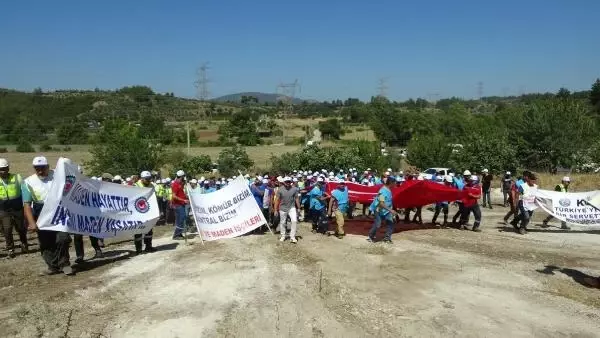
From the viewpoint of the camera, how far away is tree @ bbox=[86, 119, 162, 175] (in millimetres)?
30141

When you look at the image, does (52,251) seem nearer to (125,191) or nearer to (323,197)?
(125,191)

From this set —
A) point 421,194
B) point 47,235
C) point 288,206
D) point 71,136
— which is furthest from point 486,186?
point 71,136

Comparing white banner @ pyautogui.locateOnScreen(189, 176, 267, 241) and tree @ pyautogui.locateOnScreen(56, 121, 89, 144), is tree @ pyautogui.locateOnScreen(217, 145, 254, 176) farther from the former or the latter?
tree @ pyautogui.locateOnScreen(56, 121, 89, 144)

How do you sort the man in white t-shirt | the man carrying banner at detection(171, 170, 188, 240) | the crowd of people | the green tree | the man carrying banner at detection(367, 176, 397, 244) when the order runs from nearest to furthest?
the crowd of people, the man carrying banner at detection(367, 176, 397, 244), the man carrying banner at detection(171, 170, 188, 240), the man in white t-shirt, the green tree

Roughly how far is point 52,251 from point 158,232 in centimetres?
637

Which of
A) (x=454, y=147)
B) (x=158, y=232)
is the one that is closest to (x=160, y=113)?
(x=454, y=147)

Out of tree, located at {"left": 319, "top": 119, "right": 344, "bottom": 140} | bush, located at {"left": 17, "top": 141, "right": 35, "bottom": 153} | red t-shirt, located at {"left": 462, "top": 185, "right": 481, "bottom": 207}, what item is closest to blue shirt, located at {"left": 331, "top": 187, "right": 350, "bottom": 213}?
red t-shirt, located at {"left": 462, "top": 185, "right": 481, "bottom": 207}

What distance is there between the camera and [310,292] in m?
9.80

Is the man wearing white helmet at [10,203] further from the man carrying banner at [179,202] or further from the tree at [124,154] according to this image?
the tree at [124,154]

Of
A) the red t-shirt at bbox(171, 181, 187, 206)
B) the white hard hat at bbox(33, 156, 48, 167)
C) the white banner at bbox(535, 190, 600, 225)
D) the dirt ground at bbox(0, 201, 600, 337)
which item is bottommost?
the dirt ground at bbox(0, 201, 600, 337)

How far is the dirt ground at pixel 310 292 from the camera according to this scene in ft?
26.8

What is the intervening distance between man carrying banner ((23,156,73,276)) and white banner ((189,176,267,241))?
3.62 m

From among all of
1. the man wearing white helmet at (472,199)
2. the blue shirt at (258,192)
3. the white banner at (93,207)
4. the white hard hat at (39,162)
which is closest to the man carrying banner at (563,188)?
the man wearing white helmet at (472,199)

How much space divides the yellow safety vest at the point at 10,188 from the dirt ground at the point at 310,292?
4.72 feet
